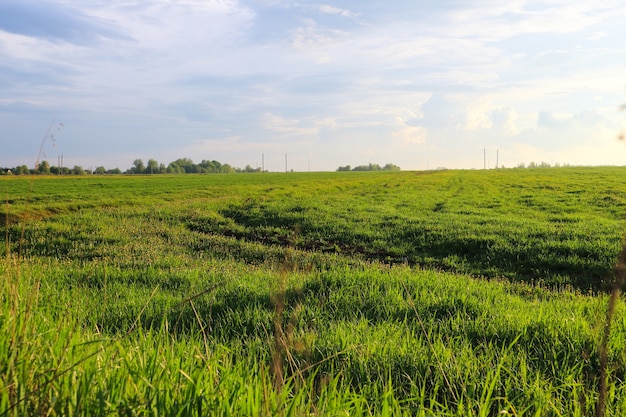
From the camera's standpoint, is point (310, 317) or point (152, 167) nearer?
point (310, 317)

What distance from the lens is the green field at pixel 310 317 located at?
2.20 metres

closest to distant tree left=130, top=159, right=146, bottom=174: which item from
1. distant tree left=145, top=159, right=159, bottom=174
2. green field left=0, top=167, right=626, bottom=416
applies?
distant tree left=145, top=159, right=159, bottom=174

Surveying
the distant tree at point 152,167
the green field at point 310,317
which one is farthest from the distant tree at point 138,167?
the green field at point 310,317

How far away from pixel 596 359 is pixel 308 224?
14156 mm

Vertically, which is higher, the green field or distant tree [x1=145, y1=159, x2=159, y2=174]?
distant tree [x1=145, y1=159, x2=159, y2=174]

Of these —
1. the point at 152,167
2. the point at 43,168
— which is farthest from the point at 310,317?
the point at 152,167

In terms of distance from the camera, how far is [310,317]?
5.44 metres

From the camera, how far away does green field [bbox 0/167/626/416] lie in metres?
2.20

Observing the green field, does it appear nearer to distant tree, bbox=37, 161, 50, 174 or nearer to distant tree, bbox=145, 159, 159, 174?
distant tree, bbox=37, 161, 50, 174

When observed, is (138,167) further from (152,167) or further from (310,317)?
(310,317)

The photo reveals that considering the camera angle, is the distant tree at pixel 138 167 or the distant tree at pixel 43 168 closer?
the distant tree at pixel 43 168

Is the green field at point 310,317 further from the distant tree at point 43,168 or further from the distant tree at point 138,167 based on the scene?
the distant tree at point 138,167

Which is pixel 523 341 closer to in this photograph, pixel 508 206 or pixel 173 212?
pixel 173 212

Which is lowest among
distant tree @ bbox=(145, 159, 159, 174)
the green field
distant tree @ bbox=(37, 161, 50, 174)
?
the green field
